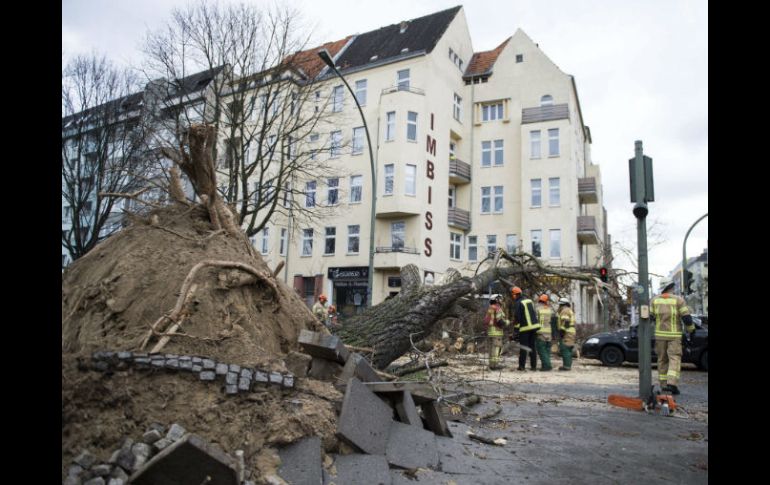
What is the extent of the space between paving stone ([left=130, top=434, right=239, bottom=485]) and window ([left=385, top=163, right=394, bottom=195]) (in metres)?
28.3

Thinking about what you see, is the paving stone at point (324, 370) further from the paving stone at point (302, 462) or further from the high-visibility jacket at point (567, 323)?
the high-visibility jacket at point (567, 323)

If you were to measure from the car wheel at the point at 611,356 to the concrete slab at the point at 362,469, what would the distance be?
12.4m

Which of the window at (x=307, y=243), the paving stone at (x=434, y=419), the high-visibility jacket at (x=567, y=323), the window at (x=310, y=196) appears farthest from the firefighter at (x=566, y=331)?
the window at (x=307, y=243)

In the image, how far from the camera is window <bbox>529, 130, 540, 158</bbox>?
109 feet

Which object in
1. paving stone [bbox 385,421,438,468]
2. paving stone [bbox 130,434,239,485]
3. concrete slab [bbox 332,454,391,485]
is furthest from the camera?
paving stone [bbox 385,421,438,468]

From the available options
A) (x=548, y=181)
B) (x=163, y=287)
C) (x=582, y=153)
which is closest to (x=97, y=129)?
(x=163, y=287)

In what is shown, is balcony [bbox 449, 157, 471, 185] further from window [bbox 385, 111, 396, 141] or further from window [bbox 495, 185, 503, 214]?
window [bbox 385, 111, 396, 141]

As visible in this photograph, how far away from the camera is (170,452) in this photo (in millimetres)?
3402

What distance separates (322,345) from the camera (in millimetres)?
5406

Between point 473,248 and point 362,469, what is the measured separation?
31443 millimetres

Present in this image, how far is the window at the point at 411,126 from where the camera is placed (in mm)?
31719

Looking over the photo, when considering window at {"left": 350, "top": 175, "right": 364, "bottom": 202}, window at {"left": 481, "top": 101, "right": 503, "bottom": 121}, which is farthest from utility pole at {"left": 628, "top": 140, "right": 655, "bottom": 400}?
window at {"left": 481, "top": 101, "right": 503, "bottom": 121}
